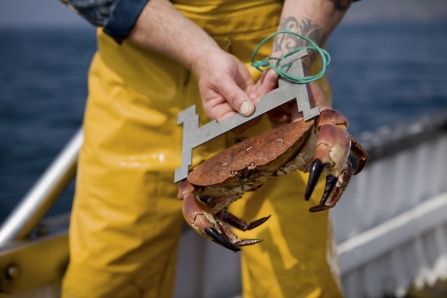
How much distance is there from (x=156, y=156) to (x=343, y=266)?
4.70 ft

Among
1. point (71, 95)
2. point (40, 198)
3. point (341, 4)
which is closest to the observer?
point (341, 4)

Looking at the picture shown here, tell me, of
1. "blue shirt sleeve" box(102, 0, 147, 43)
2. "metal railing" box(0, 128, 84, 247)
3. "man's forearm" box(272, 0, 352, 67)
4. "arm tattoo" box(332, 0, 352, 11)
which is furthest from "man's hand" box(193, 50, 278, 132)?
"metal railing" box(0, 128, 84, 247)

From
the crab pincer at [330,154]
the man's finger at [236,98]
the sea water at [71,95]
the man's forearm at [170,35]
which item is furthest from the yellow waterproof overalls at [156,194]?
the sea water at [71,95]

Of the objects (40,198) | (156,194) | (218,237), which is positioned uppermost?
(218,237)

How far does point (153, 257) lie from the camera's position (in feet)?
4.93

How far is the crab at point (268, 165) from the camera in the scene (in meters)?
1.01

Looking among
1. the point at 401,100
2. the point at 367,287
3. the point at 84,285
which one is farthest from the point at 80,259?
the point at 401,100

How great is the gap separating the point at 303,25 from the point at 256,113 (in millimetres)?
319

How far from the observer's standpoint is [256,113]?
1174mm

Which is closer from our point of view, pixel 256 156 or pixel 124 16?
pixel 256 156

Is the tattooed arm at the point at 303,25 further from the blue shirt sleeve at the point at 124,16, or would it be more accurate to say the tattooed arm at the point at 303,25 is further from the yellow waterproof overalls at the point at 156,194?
the blue shirt sleeve at the point at 124,16

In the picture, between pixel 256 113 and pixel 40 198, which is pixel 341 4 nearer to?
pixel 256 113

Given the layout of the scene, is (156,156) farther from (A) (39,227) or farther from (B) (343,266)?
(B) (343,266)

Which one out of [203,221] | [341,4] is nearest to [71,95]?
[341,4]
